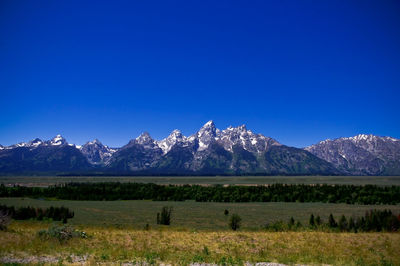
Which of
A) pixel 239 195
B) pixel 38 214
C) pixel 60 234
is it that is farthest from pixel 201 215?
pixel 239 195

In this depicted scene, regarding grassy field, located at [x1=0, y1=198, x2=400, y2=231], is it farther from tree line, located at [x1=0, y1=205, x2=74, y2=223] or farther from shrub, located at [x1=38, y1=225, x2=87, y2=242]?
shrub, located at [x1=38, y1=225, x2=87, y2=242]

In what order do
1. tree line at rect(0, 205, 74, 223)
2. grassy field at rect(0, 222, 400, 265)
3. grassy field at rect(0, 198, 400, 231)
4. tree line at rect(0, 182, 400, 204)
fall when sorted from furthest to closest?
tree line at rect(0, 182, 400, 204) < tree line at rect(0, 205, 74, 223) < grassy field at rect(0, 198, 400, 231) < grassy field at rect(0, 222, 400, 265)

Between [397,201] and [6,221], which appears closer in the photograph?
[6,221]

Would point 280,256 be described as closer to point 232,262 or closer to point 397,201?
point 232,262

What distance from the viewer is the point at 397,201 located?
241 ft

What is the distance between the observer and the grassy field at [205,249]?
675 inches

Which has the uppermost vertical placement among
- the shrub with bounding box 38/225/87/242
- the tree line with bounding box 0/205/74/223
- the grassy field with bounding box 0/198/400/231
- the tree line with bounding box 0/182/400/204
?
the shrub with bounding box 38/225/87/242

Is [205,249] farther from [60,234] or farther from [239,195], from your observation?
[239,195]

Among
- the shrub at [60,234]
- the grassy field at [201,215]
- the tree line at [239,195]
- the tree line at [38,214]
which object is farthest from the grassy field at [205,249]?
the tree line at [239,195]

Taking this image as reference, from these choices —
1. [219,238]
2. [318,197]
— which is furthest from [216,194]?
[219,238]

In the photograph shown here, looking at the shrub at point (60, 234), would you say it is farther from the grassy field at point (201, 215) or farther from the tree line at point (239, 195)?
the tree line at point (239, 195)

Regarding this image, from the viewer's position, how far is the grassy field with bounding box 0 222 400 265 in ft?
56.2

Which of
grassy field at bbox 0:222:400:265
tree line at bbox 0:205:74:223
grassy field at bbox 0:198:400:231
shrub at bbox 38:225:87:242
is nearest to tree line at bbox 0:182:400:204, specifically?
grassy field at bbox 0:198:400:231

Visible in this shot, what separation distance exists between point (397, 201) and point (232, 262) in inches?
2863
